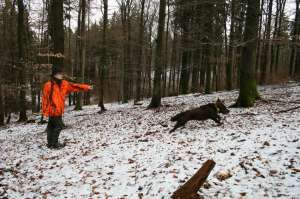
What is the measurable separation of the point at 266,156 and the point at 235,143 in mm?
1239

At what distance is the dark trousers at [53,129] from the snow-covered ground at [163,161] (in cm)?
35

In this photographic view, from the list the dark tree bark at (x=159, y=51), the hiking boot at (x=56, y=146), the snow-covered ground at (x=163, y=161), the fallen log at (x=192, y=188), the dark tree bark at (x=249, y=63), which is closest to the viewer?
the fallen log at (x=192, y=188)

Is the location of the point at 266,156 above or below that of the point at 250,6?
below

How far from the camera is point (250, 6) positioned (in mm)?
12375

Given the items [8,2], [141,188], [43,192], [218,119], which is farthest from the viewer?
[8,2]

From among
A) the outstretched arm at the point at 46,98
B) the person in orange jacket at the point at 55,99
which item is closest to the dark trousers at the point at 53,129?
the person in orange jacket at the point at 55,99

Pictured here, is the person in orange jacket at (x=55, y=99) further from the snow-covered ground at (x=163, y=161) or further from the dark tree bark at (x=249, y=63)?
the dark tree bark at (x=249, y=63)

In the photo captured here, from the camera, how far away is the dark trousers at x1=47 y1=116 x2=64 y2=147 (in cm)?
984

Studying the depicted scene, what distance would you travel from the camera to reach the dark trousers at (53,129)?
984 cm

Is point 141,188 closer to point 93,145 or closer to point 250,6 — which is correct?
point 93,145

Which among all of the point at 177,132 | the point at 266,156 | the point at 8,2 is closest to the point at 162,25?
the point at 177,132

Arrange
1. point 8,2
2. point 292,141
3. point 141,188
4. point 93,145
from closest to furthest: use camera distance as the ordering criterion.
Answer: point 141,188
point 292,141
point 93,145
point 8,2

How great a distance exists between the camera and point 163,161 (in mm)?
7363

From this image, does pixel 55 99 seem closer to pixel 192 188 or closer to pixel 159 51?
pixel 192 188
